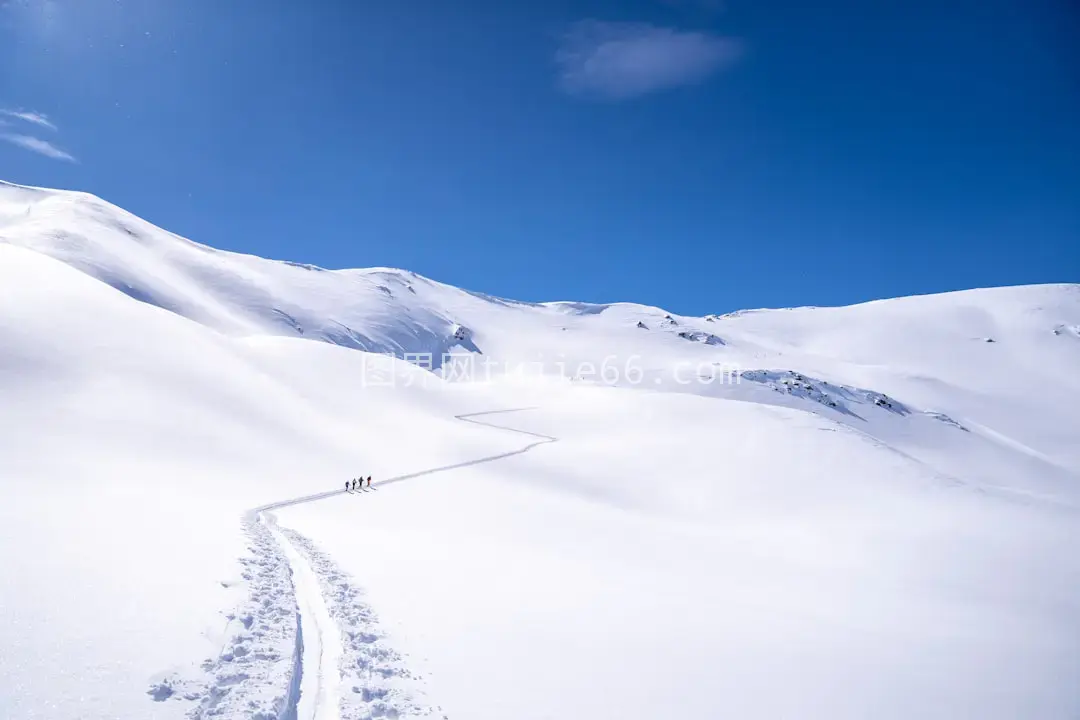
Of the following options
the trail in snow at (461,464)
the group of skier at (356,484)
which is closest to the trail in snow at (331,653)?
the trail in snow at (461,464)

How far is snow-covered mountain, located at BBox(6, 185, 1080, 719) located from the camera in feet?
35.0

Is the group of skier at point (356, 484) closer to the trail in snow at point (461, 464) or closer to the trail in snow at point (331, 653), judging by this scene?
the trail in snow at point (461, 464)

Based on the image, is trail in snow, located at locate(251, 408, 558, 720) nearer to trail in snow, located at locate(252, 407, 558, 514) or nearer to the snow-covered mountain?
the snow-covered mountain

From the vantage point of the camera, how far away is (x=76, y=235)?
104 m

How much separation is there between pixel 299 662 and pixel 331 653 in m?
0.68

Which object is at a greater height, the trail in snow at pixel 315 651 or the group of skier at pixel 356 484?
the trail in snow at pixel 315 651

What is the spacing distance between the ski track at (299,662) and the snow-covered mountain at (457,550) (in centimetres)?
7

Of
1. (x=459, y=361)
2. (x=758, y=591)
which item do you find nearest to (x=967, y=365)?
(x=459, y=361)

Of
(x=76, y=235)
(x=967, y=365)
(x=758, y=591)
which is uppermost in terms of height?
(x=76, y=235)

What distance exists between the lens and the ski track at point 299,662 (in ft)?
30.1

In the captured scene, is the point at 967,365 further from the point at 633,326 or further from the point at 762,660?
the point at 762,660

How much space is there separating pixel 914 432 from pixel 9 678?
116 m

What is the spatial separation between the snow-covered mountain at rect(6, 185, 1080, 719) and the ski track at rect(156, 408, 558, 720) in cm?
7

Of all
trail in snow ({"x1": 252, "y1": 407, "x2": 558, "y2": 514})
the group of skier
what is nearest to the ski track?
trail in snow ({"x1": 252, "y1": 407, "x2": 558, "y2": 514})
